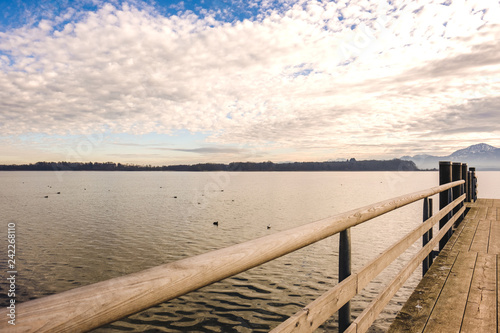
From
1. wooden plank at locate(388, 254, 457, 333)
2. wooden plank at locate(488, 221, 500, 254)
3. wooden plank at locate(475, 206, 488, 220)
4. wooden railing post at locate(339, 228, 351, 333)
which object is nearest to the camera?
wooden railing post at locate(339, 228, 351, 333)

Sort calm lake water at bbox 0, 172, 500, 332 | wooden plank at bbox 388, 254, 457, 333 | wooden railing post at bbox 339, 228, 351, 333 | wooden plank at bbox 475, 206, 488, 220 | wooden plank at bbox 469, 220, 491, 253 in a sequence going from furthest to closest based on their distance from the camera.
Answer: wooden plank at bbox 475, 206, 488, 220 → calm lake water at bbox 0, 172, 500, 332 → wooden plank at bbox 469, 220, 491, 253 → wooden plank at bbox 388, 254, 457, 333 → wooden railing post at bbox 339, 228, 351, 333

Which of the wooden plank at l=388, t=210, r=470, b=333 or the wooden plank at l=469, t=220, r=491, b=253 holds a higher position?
the wooden plank at l=469, t=220, r=491, b=253

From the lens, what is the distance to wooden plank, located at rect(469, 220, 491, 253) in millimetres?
7008

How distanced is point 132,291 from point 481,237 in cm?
920

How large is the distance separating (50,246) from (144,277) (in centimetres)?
2024

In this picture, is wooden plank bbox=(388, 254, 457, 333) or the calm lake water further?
the calm lake water

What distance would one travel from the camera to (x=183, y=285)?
→ 1.35 metres

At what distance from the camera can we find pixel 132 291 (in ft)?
3.87

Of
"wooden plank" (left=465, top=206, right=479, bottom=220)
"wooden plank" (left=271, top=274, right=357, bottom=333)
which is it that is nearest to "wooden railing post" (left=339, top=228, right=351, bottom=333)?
"wooden plank" (left=271, top=274, right=357, bottom=333)

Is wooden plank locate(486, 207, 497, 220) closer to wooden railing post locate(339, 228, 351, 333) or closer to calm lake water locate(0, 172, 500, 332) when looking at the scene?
calm lake water locate(0, 172, 500, 332)

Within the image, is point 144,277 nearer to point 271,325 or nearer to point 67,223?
point 271,325

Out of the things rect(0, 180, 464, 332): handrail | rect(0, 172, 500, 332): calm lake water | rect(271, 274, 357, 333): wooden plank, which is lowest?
rect(0, 172, 500, 332): calm lake water

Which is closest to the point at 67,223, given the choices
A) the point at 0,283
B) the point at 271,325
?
the point at 0,283

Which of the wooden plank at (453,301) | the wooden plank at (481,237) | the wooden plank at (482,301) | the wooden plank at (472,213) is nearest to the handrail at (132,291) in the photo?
the wooden plank at (453,301)
